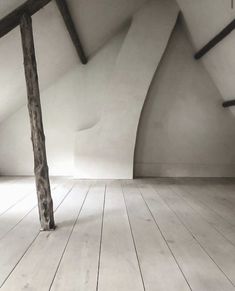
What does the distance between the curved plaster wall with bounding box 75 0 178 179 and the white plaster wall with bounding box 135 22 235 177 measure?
54 centimetres

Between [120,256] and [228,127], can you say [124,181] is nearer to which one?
[228,127]

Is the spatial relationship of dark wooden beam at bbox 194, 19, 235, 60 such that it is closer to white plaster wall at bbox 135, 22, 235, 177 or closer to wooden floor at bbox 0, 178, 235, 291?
white plaster wall at bbox 135, 22, 235, 177

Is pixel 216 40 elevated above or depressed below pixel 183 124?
above

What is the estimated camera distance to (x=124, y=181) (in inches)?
259

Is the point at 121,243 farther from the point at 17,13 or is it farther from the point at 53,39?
the point at 53,39

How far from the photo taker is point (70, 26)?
16.5 ft

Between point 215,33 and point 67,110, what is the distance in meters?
3.67

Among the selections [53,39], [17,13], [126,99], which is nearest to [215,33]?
[126,99]

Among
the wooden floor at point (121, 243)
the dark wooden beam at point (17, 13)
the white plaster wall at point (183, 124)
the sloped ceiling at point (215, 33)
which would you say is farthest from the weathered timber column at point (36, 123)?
the white plaster wall at point (183, 124)

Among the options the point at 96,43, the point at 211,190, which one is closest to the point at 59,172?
the point at 96,43

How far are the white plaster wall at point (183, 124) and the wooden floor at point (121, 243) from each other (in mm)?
2092

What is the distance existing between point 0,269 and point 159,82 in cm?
563

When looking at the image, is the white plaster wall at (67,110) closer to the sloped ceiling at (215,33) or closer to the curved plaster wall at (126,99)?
the curved plaster wall at (126,99)

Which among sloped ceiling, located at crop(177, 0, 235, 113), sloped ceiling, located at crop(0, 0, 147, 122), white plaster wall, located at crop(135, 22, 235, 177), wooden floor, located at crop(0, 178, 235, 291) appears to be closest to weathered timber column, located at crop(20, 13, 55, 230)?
wooden floor, located at crop(0, 178, 235, 291)
